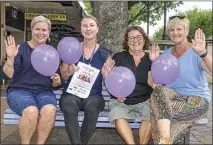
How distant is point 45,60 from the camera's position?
12.1ft

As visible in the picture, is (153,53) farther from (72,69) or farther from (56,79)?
(56,79)

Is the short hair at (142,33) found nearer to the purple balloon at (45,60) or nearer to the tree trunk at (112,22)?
the purple balloon at (45,60)

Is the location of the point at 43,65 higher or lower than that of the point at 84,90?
higher

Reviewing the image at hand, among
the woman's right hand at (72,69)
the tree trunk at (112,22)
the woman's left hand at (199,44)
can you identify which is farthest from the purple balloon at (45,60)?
the tree trunk at (112,22)

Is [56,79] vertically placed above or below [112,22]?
below

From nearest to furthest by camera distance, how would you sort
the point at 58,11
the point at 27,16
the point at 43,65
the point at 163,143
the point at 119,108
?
the point at 163,143 < the point at 43,65 < the point at 119,108 < the point at 27,16 < the point at 58,11

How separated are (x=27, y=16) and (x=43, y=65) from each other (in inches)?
518

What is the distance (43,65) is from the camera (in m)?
3.69

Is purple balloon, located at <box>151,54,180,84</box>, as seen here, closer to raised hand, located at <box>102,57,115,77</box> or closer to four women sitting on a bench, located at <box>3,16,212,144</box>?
four women sitting on a bench, located at <box>3,16,212,144</box>

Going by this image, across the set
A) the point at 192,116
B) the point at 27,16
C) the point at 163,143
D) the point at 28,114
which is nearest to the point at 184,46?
the point at 192,116

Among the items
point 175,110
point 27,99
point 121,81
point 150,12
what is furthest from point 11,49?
point 150,12

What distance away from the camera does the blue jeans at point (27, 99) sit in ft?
12.2

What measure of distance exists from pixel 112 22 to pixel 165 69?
7.34 ft

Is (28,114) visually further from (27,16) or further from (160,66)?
(27,16)
